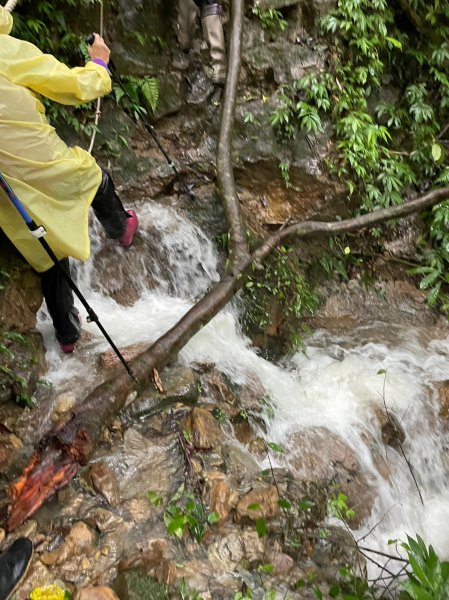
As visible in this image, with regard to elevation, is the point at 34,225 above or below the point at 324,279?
above

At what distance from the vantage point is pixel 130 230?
5703mm

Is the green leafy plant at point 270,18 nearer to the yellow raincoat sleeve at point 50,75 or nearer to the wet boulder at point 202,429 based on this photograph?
the yellow raincoat sleeve at point 50,75

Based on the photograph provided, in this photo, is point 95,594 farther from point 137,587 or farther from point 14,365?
point 14,365

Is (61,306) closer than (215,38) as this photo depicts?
Yes

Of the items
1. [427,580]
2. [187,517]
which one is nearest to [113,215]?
[187,517]

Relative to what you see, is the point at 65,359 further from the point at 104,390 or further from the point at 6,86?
the point at 6,86

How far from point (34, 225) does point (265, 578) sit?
9.47 feet

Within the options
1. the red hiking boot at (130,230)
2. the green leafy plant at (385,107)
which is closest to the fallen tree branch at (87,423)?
the red hiking boot at (130,230)

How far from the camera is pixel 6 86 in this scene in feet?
10.0

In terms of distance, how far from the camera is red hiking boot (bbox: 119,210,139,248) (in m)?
5.62

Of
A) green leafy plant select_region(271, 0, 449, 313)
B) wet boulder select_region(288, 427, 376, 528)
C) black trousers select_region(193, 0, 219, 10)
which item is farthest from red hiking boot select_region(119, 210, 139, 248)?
black trousers select_region(193, 0, 219, 10)

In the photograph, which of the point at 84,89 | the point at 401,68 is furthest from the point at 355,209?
the point at 84,89

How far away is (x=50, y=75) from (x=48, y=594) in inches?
132

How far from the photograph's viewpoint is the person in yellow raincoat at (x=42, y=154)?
10.3 feet
